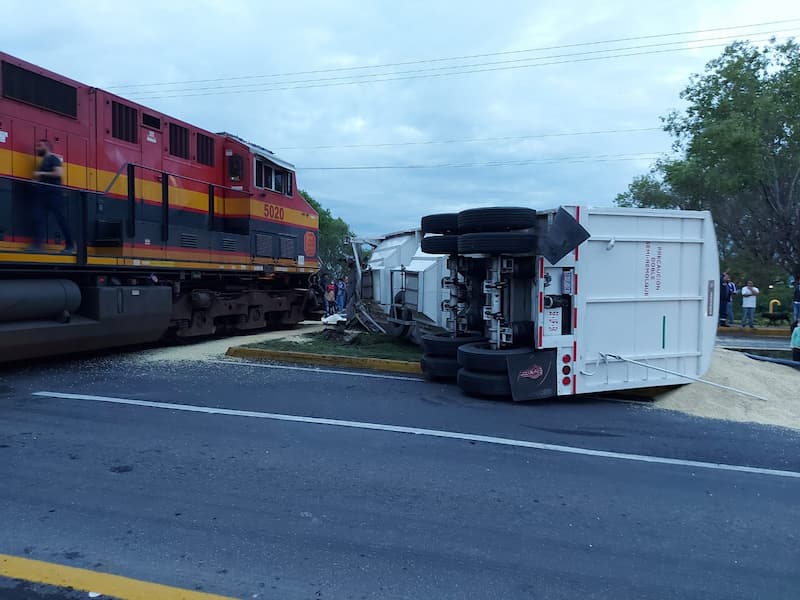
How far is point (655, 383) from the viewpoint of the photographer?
7566mm

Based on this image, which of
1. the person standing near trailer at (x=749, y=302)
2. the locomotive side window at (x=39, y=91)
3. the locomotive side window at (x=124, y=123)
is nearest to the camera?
the locomotive side window at (x=39, y=91)

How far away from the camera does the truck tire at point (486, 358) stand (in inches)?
282

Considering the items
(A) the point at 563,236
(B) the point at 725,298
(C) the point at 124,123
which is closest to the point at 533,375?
(A) the point at 563,236

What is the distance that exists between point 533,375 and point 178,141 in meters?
7.90

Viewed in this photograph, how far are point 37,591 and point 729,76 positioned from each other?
24517 mm

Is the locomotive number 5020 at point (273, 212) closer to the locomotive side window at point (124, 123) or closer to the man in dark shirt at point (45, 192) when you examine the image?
the locomotive side window at point (124, 123)

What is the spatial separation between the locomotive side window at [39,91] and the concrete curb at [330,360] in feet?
14.4

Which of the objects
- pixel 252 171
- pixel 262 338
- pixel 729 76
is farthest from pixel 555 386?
pixel 729 76

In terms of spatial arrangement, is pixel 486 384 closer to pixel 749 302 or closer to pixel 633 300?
pixel 633 300

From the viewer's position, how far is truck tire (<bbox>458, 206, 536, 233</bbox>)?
715cm

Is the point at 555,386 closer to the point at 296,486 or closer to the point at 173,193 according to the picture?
the point at 296,486

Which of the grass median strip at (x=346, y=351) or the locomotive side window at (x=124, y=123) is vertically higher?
the locomotive side window at (x=124, y=123)

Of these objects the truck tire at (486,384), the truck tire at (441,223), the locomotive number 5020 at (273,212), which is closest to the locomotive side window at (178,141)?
the locomotive number 5020 at (273,212)

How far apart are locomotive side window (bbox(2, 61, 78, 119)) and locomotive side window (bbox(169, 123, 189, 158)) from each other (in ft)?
6.80
